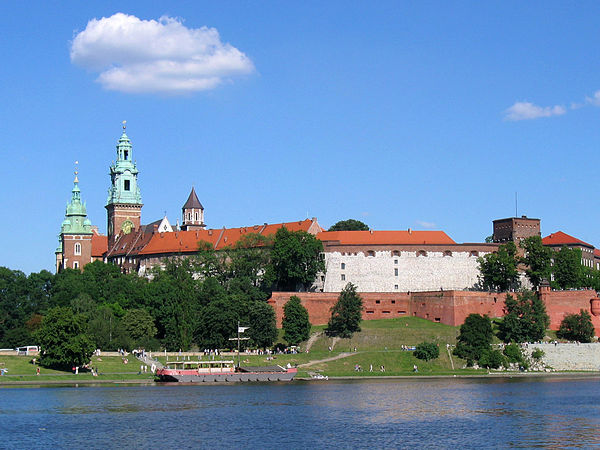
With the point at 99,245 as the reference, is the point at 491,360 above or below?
below

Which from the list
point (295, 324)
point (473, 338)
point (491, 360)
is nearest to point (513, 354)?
point (491, 360)

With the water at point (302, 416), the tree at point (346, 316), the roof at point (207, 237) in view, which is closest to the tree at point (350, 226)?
the roof at point (207, 237)

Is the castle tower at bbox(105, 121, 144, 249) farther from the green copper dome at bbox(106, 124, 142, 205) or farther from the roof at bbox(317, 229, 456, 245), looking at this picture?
the roof at bbox(317, 229, 456, 245)

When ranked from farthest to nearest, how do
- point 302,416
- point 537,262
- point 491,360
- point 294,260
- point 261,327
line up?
1. point 294,260
2. point 537,262
3. point 261,327
4. point 491,360
5. point 302,416

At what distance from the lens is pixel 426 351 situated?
82562 mm

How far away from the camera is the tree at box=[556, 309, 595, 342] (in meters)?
89.6

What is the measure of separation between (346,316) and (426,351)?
359 inches

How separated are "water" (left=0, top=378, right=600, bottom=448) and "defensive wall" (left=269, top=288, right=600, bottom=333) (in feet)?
78.4

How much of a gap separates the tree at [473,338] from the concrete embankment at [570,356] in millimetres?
3974

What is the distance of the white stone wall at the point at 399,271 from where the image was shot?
104 meters

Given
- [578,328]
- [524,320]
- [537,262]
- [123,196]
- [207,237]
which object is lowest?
[578,328]

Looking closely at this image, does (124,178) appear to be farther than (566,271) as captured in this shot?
Yes

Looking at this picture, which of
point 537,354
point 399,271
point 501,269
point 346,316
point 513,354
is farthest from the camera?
point 399,271

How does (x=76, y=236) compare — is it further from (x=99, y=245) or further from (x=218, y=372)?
(x=218, y=372)
